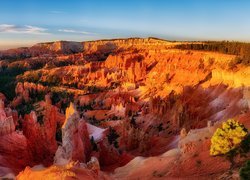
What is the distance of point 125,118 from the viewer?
212 ft

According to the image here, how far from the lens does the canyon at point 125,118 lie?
29719 mm

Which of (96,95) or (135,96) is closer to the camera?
(135,96)

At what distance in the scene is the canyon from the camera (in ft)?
97.5

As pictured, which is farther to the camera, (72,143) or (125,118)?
(125,118)

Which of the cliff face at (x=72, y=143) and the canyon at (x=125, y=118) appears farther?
the cliff face at (x=72, y=143)

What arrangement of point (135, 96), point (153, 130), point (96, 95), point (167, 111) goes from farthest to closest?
point (96, 95) → point (135, 96) → point (167, 111) → point (153, 130)

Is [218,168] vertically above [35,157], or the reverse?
[218,168]

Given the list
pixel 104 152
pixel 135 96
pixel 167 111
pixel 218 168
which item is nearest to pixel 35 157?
pixel 104 152

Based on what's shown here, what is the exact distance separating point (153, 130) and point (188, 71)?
34.5 meters

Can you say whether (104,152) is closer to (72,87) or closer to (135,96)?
(135,96)

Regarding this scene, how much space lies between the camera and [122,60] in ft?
453

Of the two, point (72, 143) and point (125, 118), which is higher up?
point (72, 143)

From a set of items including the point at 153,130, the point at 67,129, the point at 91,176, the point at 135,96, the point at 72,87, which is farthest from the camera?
the point at 72,87

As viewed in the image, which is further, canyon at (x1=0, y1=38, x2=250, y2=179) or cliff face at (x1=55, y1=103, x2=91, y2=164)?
cliff face at (x1=55, y1=103, x2=91, y2=164)
